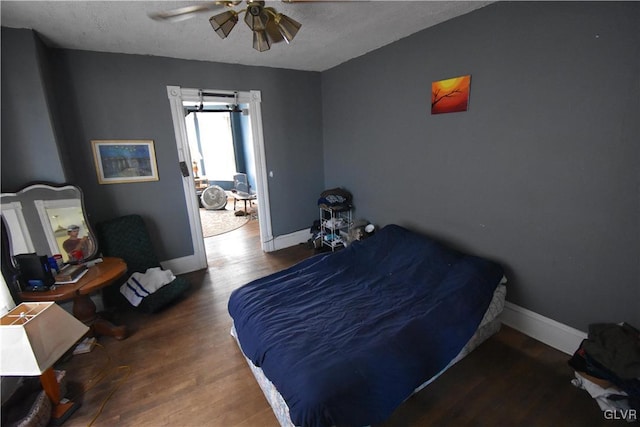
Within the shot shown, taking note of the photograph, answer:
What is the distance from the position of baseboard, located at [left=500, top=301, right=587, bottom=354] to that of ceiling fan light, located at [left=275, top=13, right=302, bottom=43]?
8.50ft

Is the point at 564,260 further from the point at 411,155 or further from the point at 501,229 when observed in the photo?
the point at 411,155

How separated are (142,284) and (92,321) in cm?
46

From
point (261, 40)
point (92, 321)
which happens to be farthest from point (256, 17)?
point (92, 321)

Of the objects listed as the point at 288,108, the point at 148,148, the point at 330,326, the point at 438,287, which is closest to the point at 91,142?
the point at 148,148

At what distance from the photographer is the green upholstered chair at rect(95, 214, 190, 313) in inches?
108

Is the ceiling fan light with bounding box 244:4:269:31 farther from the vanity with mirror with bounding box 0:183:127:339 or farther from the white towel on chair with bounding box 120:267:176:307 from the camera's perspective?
the white towel on chair with bounding box 120:267:176:307

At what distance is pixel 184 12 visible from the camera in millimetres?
1425

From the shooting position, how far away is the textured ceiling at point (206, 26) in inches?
72.9

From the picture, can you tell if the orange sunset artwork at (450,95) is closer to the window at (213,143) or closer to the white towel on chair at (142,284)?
the white towel on chair at (142,284)

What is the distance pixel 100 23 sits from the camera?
6.73 feet

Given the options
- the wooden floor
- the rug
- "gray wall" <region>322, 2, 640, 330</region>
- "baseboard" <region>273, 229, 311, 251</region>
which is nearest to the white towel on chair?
the wooden floor

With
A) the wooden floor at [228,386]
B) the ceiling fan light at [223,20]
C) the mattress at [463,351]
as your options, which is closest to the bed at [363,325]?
the mattress at [463,351]

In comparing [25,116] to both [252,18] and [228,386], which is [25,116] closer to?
[252,18]

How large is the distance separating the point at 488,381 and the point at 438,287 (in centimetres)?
64
